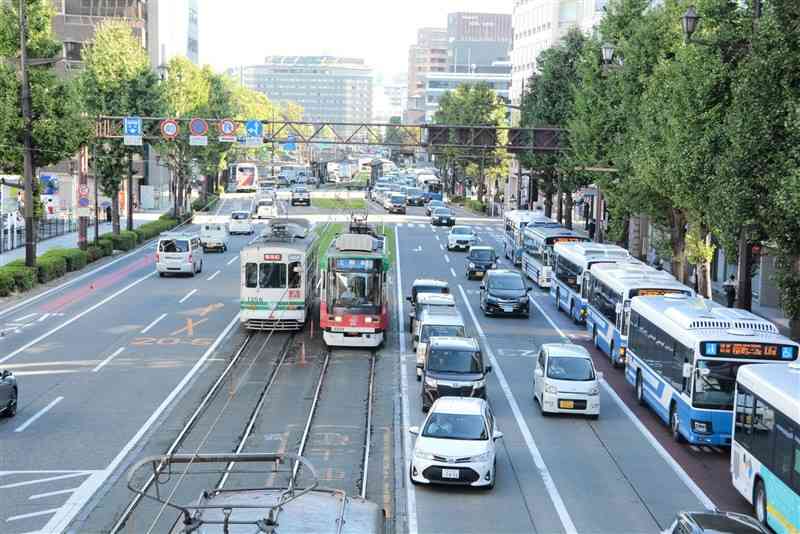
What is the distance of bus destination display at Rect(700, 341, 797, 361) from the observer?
24297mm

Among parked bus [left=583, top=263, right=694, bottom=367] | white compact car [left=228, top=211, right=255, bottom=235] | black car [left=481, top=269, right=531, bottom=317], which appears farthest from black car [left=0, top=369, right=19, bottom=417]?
white compact car [left=228, top=211, right=255, bottom=235]

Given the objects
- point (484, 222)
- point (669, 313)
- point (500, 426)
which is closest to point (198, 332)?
point (500, 426)

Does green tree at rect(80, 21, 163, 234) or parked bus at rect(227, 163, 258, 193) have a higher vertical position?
green tree at rect(80, 21, 163, 234)

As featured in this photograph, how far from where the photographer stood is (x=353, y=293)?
37.0 metres

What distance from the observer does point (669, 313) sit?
27969 millimetres

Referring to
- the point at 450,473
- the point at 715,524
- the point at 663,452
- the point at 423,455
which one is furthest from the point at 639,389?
the point at 715,524

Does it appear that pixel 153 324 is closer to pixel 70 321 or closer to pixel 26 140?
pixel 70 321

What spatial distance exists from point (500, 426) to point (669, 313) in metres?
5.05

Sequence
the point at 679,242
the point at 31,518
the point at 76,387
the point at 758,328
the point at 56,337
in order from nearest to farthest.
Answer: the point at 31,518 → the point at 758,328 → the point at 76,387 → the point at 56,337 → the point at 679,242

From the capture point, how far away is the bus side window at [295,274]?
39156 mm

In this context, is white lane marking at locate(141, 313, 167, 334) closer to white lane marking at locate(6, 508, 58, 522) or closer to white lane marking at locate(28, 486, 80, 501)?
white lane marking at locate(28, 486, 80, 501)

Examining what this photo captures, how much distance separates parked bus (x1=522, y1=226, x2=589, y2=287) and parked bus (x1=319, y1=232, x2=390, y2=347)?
18.3 meters

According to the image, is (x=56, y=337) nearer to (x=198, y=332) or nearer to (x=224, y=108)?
(x=198, y=332)

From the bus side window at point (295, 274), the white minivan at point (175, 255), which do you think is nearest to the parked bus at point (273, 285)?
the bus side window at point (295, 274)
